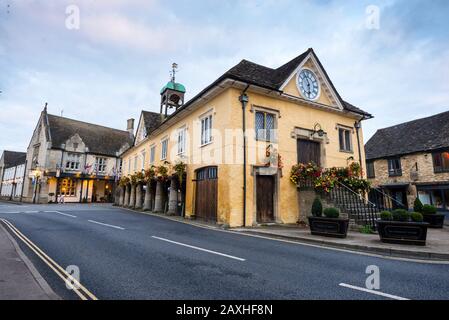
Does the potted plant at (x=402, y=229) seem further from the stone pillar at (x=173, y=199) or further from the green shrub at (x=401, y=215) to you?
the stone pillar at (x=173, y=199)

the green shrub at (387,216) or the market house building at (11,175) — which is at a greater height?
the market house building at (11,175)

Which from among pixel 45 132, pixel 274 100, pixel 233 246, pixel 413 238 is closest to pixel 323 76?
pixel 274 100

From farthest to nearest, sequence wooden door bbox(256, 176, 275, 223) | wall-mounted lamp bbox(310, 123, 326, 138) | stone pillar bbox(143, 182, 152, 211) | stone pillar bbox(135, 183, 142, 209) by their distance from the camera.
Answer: stone pillar bbox(135, 183, 142, 209) → stone pillar bbox(143, 182, 152, 211) → wall-mounted lamp bbox(310, 123, 326, 138) → wooden door bbox(256, 176, 275, 223)

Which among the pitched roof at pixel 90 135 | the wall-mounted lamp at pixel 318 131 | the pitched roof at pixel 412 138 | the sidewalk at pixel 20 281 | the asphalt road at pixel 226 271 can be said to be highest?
the pitched roof at pixel 90 135

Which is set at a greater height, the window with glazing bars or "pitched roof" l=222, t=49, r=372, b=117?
"pitched roof" l=222, t=49, r=372, b=117

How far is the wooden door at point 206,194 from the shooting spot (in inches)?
527

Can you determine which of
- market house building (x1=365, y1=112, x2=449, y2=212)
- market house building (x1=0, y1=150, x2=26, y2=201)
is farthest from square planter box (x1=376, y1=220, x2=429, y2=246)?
market house building (x1=0, y1=150, x2=26, y2=201)

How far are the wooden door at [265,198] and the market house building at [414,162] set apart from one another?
17.0m

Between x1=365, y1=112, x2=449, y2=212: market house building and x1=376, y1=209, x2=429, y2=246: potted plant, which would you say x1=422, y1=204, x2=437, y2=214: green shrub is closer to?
x1=376, y1=209, x2=429, y2=246: potted plant

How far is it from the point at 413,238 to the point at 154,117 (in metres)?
24.8

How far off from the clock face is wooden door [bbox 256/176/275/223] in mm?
6127

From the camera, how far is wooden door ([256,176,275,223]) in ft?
42.7

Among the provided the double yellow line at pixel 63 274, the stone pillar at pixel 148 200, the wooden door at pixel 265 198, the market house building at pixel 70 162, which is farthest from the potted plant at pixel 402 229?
the market house building at pixel 70 162
